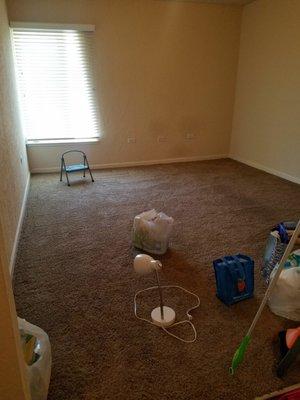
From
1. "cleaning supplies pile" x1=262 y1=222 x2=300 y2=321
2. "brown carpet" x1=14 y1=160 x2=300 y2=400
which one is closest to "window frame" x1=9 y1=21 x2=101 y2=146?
"brown carpet" x1=14 y1=160 x2=300 y2=400

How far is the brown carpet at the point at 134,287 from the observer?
1284 mm

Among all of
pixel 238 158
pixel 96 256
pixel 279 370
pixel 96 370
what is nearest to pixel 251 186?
pixel 238 158

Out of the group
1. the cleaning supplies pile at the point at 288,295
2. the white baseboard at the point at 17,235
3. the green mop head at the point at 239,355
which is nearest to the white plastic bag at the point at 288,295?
the cleaning supplies pile at the point at 288,295

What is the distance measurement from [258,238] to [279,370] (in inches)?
50.6

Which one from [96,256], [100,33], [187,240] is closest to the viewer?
[96,256]

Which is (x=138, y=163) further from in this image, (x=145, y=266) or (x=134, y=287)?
(x=145, y=266)

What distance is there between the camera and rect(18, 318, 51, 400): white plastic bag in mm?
1096

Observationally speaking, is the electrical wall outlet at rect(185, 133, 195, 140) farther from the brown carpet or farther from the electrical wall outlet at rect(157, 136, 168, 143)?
the brown carpet

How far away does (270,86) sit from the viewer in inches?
160

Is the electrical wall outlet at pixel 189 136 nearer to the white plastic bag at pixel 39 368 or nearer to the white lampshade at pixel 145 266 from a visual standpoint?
the white lampshade at pixel 145 266

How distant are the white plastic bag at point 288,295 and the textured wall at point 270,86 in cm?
263

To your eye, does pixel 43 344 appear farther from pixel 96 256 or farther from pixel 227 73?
pixel 227 73

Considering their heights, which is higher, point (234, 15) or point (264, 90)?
point (234, 15)

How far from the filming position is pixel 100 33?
3980 millimetres
